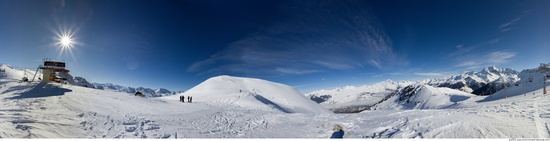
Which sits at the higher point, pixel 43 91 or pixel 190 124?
pixel 43 91

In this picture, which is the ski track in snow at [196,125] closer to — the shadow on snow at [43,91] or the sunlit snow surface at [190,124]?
the sunlit snow surface at [190,124]

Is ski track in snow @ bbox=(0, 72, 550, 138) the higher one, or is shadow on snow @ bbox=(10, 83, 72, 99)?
shadow on snow @ bbox=(10, 83, 72, 99)

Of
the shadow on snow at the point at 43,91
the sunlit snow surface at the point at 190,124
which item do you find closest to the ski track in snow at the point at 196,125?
the sunlit snow surface at the point at 190,124

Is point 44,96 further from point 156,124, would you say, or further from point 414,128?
point 414,128

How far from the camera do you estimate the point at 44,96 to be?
790 inches

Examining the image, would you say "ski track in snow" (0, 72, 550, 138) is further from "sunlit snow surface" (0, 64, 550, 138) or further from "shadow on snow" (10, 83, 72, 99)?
"shadow on snow" (10, 83, 72, 99)

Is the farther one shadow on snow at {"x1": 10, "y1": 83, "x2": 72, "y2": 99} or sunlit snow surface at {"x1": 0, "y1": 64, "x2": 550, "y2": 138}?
shadow on snow at {"x1": 10, "y1": 83, "x2": 72, "y2": 99}

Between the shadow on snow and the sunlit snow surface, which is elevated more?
the shadow on snow

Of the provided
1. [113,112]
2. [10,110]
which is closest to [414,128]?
[113,112]

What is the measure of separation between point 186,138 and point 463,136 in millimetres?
13446

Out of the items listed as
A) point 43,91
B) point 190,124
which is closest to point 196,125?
point 190,124

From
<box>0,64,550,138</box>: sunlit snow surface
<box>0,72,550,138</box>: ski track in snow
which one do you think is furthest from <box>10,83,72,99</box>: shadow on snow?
<box>0,72,550,138</box>: ski track in snow

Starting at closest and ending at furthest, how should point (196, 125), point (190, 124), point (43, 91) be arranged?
point (196, 125)
point (190, 124)
point (43, 91)

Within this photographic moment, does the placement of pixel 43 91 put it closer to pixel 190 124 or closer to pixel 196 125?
pixel 190 124
